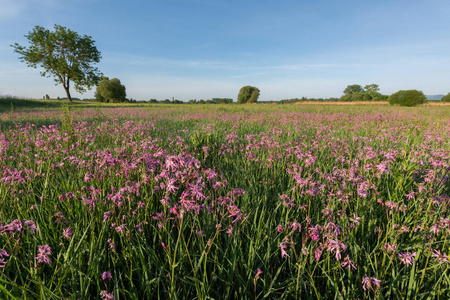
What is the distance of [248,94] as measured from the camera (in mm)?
110938

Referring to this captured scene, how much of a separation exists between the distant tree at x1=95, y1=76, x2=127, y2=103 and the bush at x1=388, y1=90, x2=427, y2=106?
315 ft

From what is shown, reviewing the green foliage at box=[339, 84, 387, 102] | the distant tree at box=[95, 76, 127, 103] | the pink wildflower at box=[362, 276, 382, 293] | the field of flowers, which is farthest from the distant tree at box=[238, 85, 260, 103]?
the pink wildflower at box=[362, 276, 382, 293]

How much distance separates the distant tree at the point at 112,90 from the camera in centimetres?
8288

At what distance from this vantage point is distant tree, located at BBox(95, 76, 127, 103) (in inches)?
3263

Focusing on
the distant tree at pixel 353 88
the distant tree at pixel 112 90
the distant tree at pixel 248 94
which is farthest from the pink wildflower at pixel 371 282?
the distant tree at pixel 353 88

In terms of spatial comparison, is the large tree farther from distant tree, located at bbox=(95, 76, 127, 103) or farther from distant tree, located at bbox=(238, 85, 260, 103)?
distant tree, located at bbox=(238, 85, 260, 103)

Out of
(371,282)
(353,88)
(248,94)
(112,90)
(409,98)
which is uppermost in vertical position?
(353,88)

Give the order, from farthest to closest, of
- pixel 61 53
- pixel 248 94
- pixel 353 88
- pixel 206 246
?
1. pixel 353 88
2. pixel 248 94
3. pixel 61 53
4. pixel 206 246

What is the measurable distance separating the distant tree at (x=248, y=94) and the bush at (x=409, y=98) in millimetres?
59937

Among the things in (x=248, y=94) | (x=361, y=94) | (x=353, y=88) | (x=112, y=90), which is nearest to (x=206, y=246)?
(x=112, y=90)

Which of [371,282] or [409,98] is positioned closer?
[371,282]

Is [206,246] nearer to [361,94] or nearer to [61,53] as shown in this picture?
[61,53]

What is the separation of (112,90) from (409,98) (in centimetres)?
10137

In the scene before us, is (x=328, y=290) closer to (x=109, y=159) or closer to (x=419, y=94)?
(x=109, y=159)
